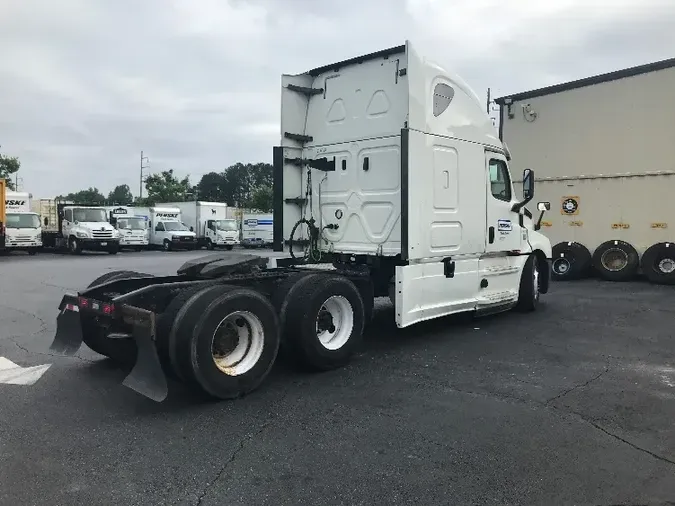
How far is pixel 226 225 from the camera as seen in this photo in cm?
3506

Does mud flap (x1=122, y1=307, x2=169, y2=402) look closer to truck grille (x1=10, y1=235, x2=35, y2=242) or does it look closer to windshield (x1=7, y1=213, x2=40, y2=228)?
truck grille (x1=10, y1=235, x2=35, y2=242)

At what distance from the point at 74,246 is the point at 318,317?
25.3 meters

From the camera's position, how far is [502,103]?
15.9 metres

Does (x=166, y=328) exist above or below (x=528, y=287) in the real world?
above

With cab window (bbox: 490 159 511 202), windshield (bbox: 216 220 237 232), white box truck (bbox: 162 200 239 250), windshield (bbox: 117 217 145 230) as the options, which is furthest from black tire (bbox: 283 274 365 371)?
windshield (bbox: 216 220 237 232)

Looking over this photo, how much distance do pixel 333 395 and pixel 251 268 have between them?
177 centimetres

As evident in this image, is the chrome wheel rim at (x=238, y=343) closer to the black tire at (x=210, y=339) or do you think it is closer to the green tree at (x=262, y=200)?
the black tire at (x=210, y=339)

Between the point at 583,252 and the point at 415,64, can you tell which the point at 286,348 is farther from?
the point at 583,252

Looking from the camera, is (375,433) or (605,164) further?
(605,164)

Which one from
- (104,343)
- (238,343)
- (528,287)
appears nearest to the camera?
(238,343)

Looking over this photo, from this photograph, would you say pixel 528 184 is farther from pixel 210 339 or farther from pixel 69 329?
pixel 69 329

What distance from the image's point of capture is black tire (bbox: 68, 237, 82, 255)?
27.5 meters

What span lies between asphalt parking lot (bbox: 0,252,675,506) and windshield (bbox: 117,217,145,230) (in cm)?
2589

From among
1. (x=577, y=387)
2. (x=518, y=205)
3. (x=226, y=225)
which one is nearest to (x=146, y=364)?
(x=577, y=387)
